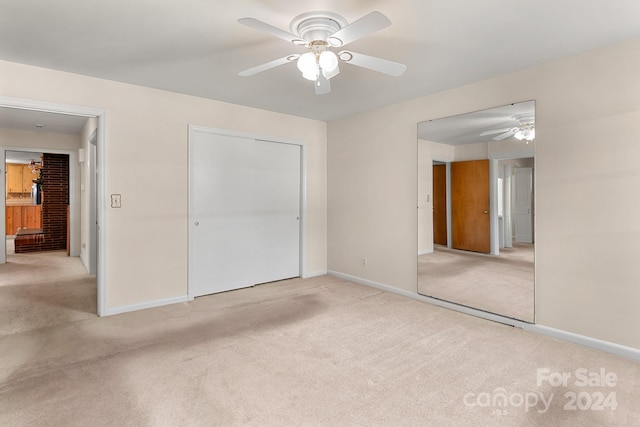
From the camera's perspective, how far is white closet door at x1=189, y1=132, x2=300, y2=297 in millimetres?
3926

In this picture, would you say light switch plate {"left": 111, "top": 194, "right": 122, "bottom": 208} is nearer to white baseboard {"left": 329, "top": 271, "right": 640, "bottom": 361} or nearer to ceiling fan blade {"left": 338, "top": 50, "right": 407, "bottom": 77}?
ceiling fan blade {"left": 338, "top": 50, "right": 407, "bottom": 77}

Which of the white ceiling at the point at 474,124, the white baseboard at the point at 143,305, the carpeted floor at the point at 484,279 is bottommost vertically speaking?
the white baseboard at the point at 143,305

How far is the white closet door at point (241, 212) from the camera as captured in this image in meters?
3.93

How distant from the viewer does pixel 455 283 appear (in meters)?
3.58

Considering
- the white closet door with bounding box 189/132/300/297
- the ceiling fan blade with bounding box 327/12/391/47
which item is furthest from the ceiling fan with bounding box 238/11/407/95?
the white closet door with bounding box 189/132/300/297

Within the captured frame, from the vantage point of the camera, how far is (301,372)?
225 centimetres

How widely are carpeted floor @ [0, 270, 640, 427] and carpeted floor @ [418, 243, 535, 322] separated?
219 millimetres

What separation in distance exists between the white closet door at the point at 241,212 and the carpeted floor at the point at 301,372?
2.75ft

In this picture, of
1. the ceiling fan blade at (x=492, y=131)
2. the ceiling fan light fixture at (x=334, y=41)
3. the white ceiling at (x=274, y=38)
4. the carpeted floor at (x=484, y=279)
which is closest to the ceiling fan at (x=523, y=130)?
the ceiling fan blade at (x=492, y=131)

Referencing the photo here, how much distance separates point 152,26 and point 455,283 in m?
3.54

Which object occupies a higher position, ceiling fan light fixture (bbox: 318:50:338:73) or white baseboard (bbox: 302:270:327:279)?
ceiling fan light fixture (bbox: 318:50:338:73)

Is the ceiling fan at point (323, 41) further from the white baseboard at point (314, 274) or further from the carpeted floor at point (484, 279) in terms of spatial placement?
Result: the white baseboard at point (314, 274)

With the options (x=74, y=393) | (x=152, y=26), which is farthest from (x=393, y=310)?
(x=152, y=26)

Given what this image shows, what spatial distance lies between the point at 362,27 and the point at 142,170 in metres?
2.76
